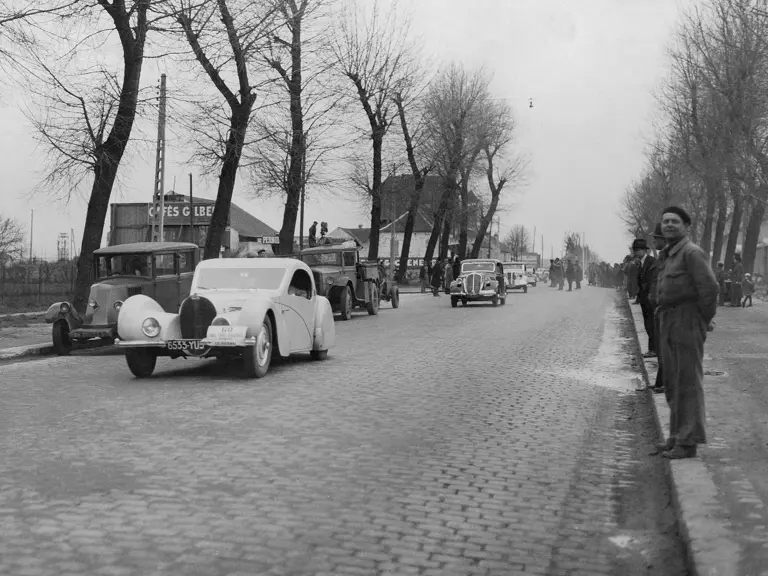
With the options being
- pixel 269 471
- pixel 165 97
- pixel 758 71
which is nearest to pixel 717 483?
pixel 269 471

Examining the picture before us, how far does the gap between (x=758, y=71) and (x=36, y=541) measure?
27.0m

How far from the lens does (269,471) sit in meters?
6.09

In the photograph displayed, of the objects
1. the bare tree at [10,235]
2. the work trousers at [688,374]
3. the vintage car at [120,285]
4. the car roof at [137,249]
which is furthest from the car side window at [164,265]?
the bare tree at [10,235]

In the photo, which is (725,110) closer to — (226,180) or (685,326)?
(226,180)

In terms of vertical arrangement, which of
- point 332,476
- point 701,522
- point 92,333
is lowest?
point 332,476

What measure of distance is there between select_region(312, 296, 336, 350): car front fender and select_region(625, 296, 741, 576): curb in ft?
25.8

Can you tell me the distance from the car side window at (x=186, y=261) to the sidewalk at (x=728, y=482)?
31.3 feet

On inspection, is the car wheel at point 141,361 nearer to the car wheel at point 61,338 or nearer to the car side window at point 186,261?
the car wheel at point 61,338

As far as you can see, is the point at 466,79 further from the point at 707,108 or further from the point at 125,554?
the point at 125,554

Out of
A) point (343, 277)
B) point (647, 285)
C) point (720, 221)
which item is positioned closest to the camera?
point (647, 285)

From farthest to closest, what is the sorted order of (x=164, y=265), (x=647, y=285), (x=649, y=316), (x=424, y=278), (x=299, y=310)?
(x=424, y=278) < (x=164, y=265) < (x=299, y=310) < (x=649, y=316) < (x=647, y=285)

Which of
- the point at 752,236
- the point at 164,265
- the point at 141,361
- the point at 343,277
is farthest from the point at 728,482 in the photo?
the point at 752,236

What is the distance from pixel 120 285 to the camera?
53.7 feet

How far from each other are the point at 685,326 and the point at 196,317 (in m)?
6.89
